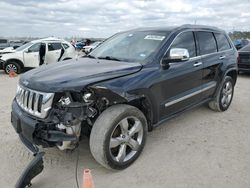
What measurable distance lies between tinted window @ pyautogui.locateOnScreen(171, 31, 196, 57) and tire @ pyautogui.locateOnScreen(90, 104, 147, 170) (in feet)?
4.63

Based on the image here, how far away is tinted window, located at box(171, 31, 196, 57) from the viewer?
170 inches

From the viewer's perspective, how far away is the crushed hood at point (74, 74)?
3100mm

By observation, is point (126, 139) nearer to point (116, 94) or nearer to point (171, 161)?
point (116, 94)

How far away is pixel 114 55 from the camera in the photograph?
436cm

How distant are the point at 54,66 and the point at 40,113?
3.25 feet

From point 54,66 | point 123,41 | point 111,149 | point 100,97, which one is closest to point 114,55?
point 123,41

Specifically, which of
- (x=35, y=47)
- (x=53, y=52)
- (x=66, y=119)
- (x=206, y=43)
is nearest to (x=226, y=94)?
(x=206, y=43)

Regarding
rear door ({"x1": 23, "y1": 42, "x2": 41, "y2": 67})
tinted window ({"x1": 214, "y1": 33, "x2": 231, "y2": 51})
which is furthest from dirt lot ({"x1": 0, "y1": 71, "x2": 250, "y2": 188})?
rear door ({"x1": 23, "y1": 42, "x2": 41, "y2": 67})

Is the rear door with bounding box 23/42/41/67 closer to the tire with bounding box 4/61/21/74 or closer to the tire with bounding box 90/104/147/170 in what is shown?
the tire with bounding box 4/61/21/74

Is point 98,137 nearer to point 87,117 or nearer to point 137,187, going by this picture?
point 87,117

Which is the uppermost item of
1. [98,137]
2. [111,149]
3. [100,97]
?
[100,97]

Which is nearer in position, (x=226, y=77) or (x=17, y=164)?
(x=17, y=164)

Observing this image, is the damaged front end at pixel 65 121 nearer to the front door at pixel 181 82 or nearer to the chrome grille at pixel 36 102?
the chrome grille at pixel 36 102

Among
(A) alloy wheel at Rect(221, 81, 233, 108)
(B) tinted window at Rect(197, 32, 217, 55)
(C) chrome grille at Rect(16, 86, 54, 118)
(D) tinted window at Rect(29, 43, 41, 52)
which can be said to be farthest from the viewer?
(D) tinted window at Rect(29, 43, 41, 52)
